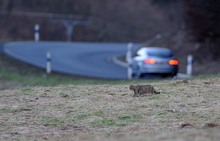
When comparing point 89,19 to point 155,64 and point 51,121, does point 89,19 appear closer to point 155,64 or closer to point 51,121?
point 155,64

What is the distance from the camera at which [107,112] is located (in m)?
10.2

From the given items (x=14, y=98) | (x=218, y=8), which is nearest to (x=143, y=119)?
(x=14, y=98)

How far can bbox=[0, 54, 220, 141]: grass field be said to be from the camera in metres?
8.84

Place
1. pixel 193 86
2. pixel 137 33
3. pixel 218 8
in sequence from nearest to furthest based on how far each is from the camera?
pixel 193 86
pixel 218 8
pixel 137 33

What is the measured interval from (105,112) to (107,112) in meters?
0.03

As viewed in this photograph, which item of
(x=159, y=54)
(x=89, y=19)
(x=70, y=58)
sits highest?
(x=89, y=19)

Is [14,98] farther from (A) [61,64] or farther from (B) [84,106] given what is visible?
(A) [61,64]

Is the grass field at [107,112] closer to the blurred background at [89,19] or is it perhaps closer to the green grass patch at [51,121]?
the green grass patch at [51,121]

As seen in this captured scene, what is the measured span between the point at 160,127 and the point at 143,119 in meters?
0.64

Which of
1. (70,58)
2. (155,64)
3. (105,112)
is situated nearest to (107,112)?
(105,112)

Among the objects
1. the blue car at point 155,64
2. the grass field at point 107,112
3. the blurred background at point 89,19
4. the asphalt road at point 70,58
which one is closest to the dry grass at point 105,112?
the grass field at point 107,112

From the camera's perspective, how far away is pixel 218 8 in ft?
107

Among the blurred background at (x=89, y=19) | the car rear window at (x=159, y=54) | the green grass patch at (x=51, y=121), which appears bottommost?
the green grass patch at (x=51, y=121)

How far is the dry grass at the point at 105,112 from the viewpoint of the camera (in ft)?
29.2
